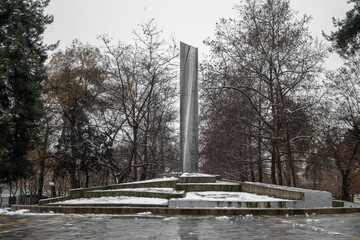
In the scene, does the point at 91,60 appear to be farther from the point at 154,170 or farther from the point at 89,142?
the point at 154,170

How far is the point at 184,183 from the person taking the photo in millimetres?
14078

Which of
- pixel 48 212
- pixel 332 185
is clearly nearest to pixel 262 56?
pixel 48 212

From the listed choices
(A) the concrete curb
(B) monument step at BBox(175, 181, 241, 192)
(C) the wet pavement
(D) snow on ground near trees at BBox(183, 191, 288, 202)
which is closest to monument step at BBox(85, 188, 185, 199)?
(B) monument step at BBox(175, 181, 241, 192)

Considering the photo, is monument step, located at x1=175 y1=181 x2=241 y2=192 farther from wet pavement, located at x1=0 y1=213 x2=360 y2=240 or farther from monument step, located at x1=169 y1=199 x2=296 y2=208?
wet pavement, located at x1=0 y1=213 x2=360 y2=240

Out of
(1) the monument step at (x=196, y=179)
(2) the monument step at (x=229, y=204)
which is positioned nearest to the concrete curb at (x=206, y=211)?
(2) the monument step at (x=229, y=204)

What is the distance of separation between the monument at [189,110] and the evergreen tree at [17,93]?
8.27 m

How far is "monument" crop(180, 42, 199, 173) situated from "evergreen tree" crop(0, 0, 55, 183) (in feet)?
27.1

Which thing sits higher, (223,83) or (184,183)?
(223,83)

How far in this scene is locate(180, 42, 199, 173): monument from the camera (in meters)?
16.9

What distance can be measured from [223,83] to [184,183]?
32.2ft

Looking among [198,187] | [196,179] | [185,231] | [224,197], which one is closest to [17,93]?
[196,179]

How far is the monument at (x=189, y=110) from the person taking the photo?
1692 centimetres

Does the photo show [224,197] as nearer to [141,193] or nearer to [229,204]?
[229,204]

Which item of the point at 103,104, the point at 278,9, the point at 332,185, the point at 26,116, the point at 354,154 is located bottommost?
the point at 332,185
